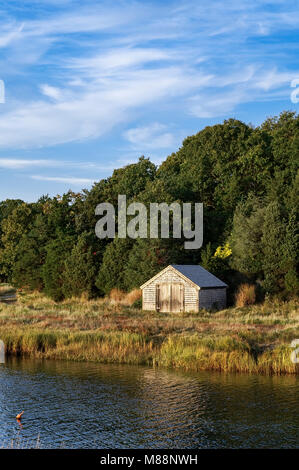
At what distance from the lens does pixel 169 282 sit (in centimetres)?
4544

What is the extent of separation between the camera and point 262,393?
21.3 m

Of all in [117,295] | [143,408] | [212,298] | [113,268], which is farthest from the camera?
[113,268]

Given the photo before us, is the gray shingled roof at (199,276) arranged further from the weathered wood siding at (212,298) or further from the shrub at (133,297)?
the shrub at (133,297)

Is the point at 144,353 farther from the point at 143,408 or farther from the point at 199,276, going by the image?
the point at 199,276

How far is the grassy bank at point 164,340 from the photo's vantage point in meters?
25.5

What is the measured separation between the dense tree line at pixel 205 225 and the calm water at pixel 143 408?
Answer: 2558 cm

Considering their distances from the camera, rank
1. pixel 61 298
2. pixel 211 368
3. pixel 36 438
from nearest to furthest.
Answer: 1. pixel 36 438
2. pixel 211 368
3. pixel 61 298

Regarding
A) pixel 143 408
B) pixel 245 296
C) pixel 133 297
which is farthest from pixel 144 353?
pixel 133 297

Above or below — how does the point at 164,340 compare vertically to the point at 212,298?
below

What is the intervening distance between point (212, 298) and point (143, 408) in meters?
26.4

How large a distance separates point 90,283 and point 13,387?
1327 inches

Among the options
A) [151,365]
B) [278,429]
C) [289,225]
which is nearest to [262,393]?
[278,429]

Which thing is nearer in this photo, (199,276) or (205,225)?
(199,276)
